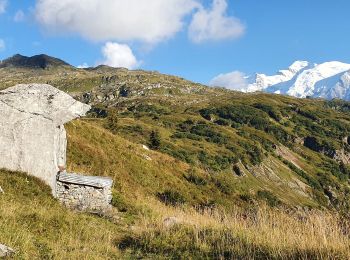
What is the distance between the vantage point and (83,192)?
20.9m

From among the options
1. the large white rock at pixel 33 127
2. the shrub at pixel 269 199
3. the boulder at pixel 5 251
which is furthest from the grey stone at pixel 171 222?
the shrub at pixel 269 199

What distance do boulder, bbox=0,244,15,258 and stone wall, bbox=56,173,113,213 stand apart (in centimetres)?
1023

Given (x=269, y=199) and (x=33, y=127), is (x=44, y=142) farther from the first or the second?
(x=269, y=199)

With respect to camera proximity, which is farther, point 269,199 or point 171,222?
point 269,199

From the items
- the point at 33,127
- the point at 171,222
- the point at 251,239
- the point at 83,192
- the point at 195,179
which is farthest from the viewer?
the point at 195,179

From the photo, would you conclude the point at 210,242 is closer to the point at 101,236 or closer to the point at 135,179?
the point at 101,236

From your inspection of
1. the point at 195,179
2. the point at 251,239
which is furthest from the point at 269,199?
the point at 251,239

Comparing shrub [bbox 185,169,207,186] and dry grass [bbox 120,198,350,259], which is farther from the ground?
shrub [bbox 185,169,207,186]

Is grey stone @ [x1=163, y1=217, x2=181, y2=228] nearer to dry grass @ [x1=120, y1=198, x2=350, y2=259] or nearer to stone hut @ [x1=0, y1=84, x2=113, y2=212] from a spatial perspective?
dry grass @ [x1=120, y1=198, x2=350, y2=259]

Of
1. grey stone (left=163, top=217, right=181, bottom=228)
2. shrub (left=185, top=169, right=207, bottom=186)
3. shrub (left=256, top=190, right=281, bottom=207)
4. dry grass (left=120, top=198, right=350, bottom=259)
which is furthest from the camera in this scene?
shrub (left=256, top=190, right=281, bottom=207)

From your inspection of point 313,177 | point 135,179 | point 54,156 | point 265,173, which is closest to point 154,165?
point 135,179

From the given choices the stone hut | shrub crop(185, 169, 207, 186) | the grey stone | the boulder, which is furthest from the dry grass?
shrub crop(185, 169, 207, 186)

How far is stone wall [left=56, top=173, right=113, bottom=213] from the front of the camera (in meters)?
20.5

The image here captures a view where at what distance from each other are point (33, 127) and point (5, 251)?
10857 millimetres
